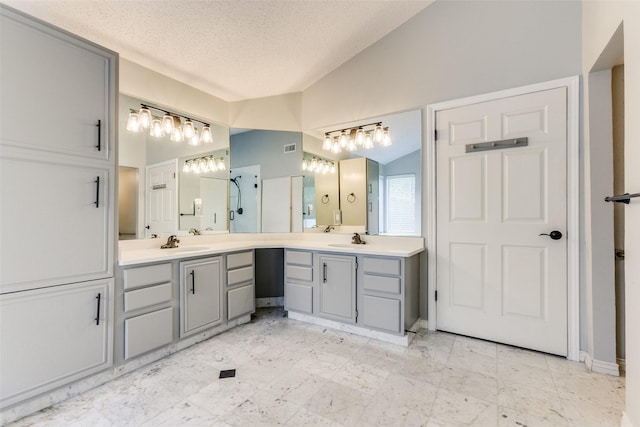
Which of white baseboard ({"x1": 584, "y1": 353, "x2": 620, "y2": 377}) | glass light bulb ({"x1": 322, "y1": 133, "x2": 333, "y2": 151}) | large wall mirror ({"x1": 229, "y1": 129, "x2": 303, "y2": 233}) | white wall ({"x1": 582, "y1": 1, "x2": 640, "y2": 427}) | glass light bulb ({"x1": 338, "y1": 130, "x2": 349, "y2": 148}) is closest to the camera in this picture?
white wall ({"x1": 582, "y1": 1, "x2": 640, "y2": 427})

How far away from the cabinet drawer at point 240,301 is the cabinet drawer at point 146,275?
69 centimetres

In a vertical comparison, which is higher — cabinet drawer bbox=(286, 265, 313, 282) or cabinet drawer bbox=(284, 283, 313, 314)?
cabinet drawer bbox=(286, 265, 313, 282)

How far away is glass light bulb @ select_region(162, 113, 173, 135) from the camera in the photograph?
2811 mm

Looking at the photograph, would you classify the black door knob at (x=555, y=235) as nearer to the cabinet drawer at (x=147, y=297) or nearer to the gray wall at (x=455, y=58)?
the gray wall at (x=455, y=58)

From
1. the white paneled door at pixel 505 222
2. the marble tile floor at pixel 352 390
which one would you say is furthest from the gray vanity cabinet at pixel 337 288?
the white paneled door at pixel 505 222

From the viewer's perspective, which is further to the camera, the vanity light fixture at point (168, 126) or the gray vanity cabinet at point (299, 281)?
the gray vanity cabinet at point (299, 281)

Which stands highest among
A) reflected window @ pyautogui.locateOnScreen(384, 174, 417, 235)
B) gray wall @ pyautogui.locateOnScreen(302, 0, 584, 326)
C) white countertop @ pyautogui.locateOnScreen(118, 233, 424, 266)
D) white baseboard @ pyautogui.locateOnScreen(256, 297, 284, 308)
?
gray wall @ pyautogui.locateOnScreen(302, 0, 584, 326)

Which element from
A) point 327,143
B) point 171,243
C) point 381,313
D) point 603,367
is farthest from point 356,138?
point 603,367

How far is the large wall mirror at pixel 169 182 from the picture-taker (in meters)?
2.48

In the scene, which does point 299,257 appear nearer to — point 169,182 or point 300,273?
point 300,273

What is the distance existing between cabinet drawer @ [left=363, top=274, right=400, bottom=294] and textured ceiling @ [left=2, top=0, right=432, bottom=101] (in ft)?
7.70

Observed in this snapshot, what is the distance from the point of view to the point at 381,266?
8.16ft

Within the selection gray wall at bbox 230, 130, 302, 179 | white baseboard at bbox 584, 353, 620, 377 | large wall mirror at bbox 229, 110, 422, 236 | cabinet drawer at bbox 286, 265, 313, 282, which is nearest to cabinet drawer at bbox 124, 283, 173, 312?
cabinet drawer at bbox 286, 265, 313, 282

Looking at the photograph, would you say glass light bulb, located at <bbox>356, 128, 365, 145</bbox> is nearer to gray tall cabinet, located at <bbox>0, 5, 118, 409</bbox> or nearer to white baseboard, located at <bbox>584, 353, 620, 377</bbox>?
gray tall cabinet, located at <bbox>0, 5, 118, 409</bbox>
